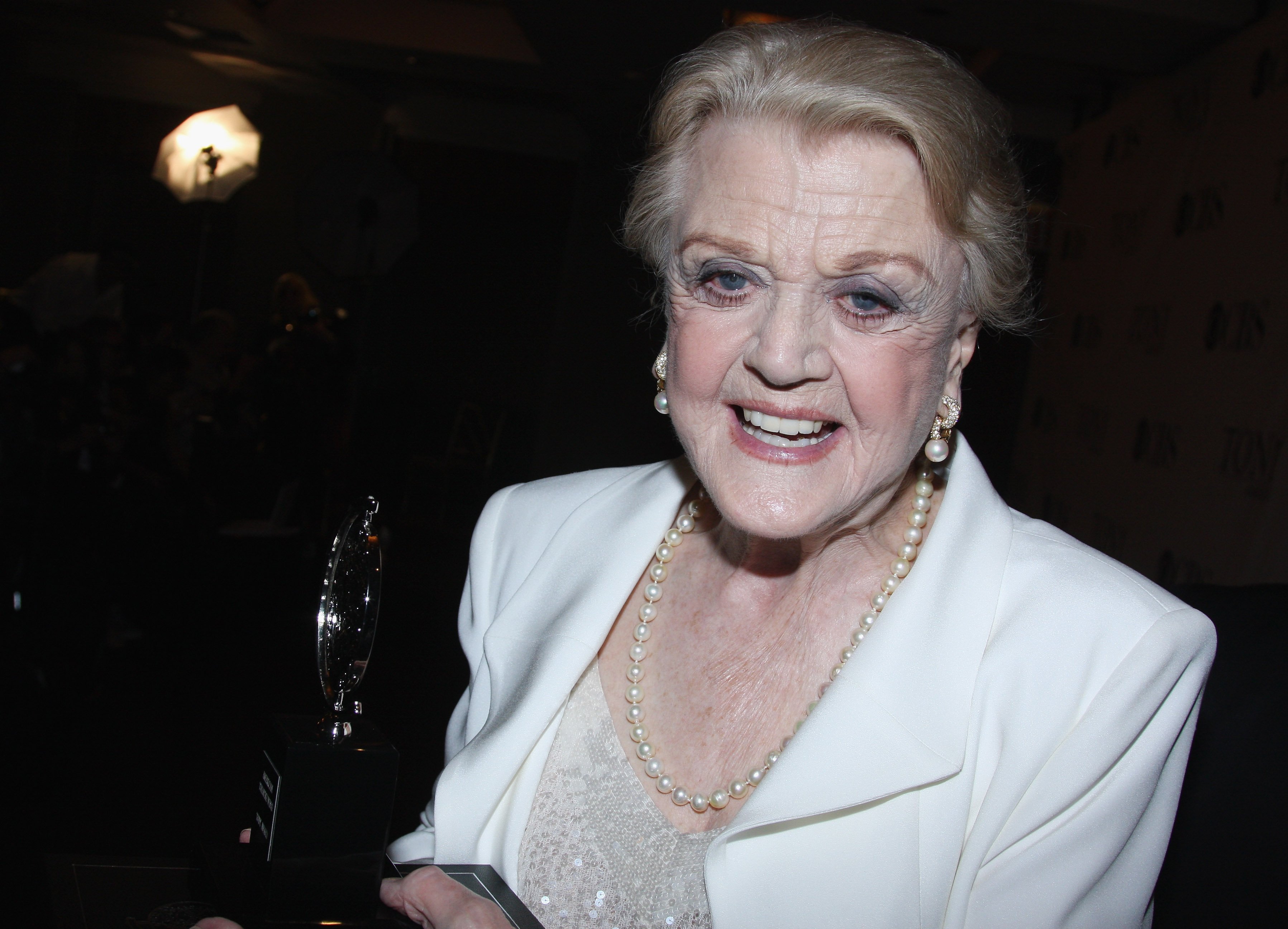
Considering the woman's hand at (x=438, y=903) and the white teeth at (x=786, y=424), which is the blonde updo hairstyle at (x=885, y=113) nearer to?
the white teeth at (x=786, y=424)

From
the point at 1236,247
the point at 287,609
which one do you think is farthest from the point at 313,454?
the point at 1236,247

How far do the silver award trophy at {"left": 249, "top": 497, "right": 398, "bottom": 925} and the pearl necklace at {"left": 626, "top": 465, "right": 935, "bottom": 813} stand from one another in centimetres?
42

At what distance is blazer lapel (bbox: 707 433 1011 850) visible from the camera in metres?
1.17

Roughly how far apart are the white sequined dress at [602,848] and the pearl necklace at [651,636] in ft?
0.10

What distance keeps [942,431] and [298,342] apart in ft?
17.9

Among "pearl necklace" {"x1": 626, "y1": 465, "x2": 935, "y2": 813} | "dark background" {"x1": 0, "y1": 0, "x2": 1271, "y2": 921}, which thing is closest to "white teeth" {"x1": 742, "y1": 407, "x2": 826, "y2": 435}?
"pearl necklace" {"x1": 626, "y1": 465, "x2": 935, "y2": 813}

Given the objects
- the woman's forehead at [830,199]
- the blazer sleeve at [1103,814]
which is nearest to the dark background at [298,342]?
the woman's forehead at [830,199]

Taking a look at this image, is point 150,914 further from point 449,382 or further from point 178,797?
point 449,382

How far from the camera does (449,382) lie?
921 cm

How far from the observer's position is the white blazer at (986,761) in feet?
3.67

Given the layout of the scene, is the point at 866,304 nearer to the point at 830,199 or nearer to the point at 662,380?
the point at 830,199

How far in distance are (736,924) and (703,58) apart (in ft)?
3.45

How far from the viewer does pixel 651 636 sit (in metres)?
1.55

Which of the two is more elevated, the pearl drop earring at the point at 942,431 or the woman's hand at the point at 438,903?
the pearl drop earring at the point at 942,431
